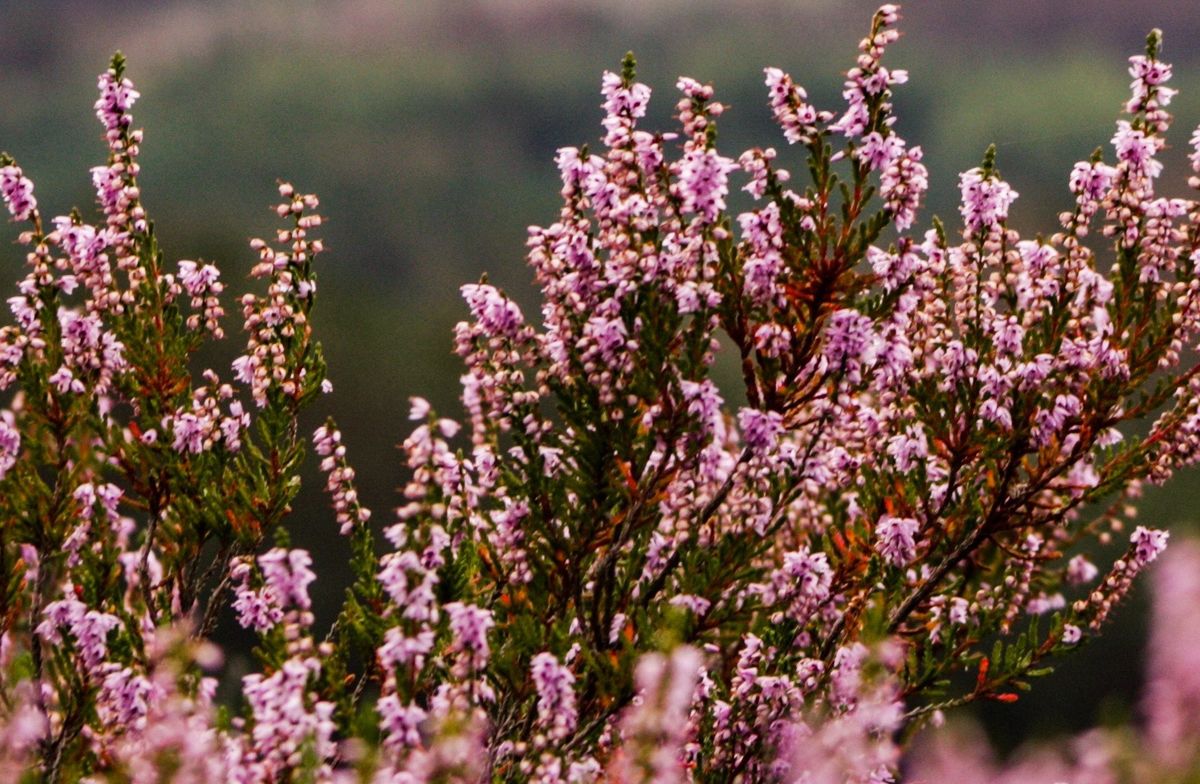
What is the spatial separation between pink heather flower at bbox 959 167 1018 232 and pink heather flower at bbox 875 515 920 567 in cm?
171

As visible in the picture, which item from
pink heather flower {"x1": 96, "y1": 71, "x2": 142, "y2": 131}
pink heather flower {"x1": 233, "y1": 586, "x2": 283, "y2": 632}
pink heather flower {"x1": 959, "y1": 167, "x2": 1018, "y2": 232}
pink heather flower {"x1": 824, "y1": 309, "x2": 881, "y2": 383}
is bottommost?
pink heather flower {"x1": 233, "y1": 586, "x2": 283, "y2": 632}

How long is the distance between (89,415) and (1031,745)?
546 centimetres

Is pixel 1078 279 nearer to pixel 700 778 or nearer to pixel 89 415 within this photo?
pixel 700 778

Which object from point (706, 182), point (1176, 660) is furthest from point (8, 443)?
point (1176, 660)

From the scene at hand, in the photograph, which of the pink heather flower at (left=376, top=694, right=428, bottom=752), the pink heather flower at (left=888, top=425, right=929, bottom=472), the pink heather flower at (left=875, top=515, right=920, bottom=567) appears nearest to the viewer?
the pink heather flower at (left=376, top=694, right=428, bottom=752)

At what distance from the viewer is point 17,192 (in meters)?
6.94

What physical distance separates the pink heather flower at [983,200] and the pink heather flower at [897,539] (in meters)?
1.71

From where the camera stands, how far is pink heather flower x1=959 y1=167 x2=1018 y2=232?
21.6 ft

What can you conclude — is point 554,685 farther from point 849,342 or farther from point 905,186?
point 905,186

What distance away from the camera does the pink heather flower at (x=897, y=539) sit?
275 inches

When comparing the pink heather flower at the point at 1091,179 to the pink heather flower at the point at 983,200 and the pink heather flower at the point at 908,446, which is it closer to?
the pink heather flower at the point at 983,200

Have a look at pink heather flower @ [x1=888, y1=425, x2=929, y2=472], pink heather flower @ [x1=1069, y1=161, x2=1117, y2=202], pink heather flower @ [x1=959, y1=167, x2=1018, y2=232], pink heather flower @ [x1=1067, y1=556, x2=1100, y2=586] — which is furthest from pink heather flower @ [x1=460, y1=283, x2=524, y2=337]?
pink heather flower @ [x1=1067, y1=556, x2=1100, y2=586]

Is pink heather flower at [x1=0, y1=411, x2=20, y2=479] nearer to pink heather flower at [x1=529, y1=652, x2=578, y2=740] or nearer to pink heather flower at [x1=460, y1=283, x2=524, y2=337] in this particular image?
pink heather flower at [x1=460, y1=283, x2=524, y2=337]

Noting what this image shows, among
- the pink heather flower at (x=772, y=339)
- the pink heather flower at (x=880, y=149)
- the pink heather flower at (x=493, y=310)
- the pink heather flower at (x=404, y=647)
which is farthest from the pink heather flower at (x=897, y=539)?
the pink heather flower at (x=404, y=647)
